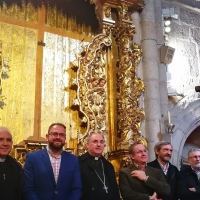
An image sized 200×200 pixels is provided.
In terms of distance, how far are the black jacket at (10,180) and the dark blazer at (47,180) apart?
139mm

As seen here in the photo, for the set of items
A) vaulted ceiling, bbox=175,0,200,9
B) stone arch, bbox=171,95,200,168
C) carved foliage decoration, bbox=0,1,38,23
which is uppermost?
vaulted ceiling, bbox=175,0,200,9

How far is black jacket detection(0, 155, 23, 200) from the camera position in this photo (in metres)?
2.68

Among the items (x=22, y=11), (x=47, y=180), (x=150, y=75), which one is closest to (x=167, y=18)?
(x=150, y=75)

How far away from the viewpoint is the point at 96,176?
3238 mm

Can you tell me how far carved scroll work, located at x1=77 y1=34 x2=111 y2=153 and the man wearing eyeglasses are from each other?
1.77m

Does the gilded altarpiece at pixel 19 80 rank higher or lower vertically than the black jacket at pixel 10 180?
higher

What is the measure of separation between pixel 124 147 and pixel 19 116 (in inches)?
60.0

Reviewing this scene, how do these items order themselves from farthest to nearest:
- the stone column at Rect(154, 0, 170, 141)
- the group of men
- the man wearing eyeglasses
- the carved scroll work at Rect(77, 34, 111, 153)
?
the stone column at Rect(154, 0, 170, 141) < the carved scroll work at Rect(77, 34, 111, 153) < the man wearing eyeglasses < the group of men

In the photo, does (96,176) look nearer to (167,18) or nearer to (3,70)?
(3,70)

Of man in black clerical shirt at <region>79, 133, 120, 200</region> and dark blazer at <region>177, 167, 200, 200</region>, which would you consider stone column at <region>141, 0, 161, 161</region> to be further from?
man in black clerical shirt at <region>79, 133, 120, 200</region>

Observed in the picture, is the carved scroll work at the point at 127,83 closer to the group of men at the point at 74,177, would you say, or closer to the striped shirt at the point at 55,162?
the group of men at the point at 74,177

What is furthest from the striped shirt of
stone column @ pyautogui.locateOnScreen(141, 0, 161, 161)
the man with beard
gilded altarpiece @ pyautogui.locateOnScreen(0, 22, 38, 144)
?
stone column @ pyautogui.locateOnScreen(141, 0, 161, 161)

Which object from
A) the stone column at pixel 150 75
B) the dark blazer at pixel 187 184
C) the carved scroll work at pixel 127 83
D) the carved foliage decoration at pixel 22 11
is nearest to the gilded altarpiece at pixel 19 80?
the carved foliage decoration at pixel 22 11

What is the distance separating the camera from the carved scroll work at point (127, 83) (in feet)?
17.1
